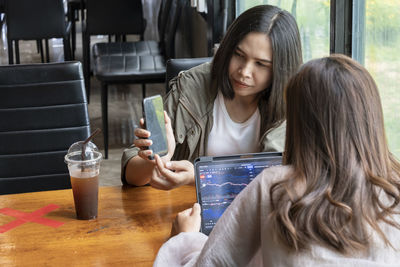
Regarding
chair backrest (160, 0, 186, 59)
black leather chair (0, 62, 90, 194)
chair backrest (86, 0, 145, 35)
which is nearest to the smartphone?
black leather chair (0, 62, 90, 194)

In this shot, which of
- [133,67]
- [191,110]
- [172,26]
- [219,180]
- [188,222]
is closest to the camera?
[188,222]

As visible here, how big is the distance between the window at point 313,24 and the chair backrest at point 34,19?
250 cm

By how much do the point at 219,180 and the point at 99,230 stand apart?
297mm

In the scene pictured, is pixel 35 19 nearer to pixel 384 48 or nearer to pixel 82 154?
pixel 82 154

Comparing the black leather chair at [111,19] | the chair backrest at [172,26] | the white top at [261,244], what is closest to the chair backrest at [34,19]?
the black leather chair at [111,19]

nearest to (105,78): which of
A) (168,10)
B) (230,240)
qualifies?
(168,10)

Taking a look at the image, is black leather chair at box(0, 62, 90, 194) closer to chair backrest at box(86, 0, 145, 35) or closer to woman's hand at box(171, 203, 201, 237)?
woman's hand at box(171, 203, 201, 237)

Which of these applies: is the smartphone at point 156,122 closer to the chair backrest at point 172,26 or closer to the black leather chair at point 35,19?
the chair backrest at point 172,26

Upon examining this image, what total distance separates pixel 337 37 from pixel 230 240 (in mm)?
975

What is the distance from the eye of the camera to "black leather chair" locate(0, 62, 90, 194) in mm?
1866

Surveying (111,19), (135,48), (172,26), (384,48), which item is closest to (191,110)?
(384,48)

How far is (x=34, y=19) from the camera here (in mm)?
4199

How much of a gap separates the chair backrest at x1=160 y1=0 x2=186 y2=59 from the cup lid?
2391 millimetres

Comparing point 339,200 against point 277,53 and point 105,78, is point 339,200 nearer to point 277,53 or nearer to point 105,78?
point 277,53
